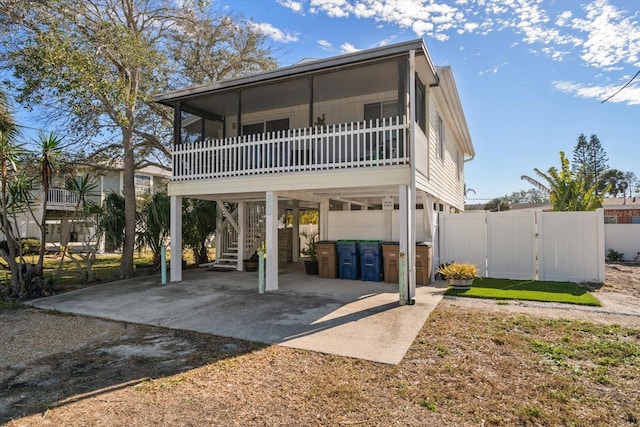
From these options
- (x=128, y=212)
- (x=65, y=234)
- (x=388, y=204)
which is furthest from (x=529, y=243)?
(x=65, y=234)

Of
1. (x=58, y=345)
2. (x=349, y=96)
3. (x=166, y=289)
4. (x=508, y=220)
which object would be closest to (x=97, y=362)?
(x=58, y=345)

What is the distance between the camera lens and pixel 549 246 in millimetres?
9852

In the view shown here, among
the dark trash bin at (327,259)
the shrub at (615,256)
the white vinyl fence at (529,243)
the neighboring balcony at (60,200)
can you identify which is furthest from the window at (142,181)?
the shrub at (615,256)

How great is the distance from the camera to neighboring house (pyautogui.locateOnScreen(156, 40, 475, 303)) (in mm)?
7832

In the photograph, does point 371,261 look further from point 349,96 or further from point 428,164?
point 349,96

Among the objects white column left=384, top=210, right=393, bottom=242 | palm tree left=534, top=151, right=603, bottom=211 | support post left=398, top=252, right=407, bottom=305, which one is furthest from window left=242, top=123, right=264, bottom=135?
palm tree left=534, top=151, right=603, bottom=211

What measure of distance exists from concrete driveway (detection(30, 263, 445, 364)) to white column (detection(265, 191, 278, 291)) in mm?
381

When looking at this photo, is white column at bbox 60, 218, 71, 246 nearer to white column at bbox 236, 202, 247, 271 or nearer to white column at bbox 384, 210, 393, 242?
white column at bbox 236, 202, 247, 271

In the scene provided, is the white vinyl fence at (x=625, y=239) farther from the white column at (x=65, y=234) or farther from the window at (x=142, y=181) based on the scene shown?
the window at (x=142, y=181)

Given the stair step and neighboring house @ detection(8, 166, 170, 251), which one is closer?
the stair step

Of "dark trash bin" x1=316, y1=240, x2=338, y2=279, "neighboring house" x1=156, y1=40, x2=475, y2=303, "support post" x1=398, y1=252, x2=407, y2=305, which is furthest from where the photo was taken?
"dark trash bin" x1=316, y1=240, x2=338, y2=279

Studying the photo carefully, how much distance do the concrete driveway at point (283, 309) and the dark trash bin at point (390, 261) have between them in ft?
1.12

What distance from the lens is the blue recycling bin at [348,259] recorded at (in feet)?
34.3

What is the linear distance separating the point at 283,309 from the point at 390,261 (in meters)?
3.78
